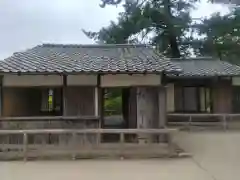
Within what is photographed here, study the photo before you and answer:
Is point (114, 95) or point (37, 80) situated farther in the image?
point (114, 95)

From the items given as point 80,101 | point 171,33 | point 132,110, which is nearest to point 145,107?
point 132,110

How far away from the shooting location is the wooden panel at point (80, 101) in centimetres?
1290

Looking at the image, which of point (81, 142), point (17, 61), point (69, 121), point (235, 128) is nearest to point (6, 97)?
point (17, 61)

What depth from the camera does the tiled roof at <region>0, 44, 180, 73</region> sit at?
40.4 ft

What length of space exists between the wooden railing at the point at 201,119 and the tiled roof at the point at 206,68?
2.11 meters

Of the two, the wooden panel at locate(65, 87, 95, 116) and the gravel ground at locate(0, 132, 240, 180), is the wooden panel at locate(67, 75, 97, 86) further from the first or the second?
the gravel ground at locate(0, 132, 240, 180)

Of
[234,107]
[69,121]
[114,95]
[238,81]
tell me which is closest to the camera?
[69,121]

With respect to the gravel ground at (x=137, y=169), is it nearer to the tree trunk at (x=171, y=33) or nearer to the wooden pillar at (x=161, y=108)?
the wooden pillar at (x=161, y=108)

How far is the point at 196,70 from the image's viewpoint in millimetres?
21422

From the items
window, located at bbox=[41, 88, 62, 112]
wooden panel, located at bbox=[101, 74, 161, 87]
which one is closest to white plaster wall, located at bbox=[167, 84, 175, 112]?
window, located at bbox=[41, 88, 62, 112]

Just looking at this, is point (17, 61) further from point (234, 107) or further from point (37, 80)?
point (234, 107)

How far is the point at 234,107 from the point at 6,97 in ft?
46.6

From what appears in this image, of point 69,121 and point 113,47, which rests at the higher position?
point 113,47

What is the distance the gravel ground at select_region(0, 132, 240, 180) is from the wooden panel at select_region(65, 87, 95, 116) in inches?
104
